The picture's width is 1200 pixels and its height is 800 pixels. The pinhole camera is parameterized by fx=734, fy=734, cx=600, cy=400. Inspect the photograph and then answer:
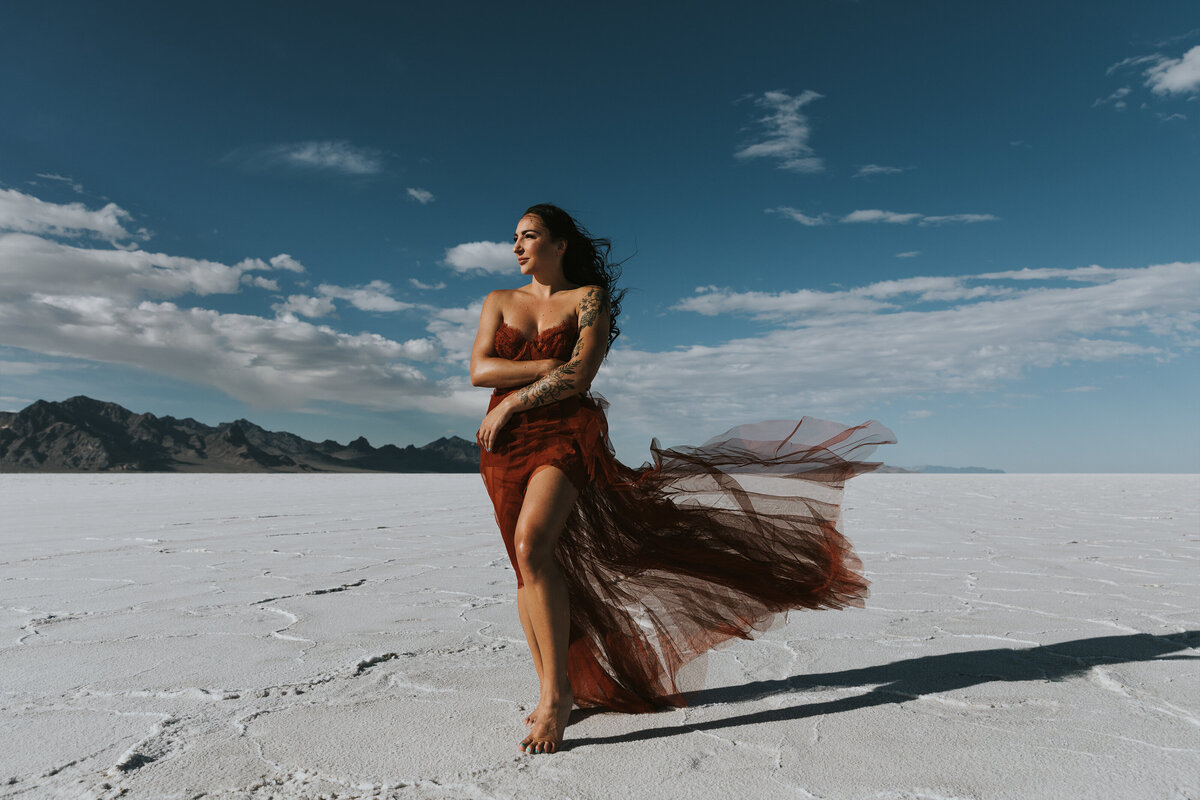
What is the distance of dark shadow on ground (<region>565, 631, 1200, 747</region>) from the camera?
2.24m

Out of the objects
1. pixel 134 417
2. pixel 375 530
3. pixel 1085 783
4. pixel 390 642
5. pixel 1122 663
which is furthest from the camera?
pixel 134 417

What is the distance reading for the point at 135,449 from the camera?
10538cm

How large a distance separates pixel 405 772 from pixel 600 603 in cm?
77

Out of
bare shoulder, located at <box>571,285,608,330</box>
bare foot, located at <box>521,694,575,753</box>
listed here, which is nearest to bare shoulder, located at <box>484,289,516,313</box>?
bare shoulder, located at <box>571,285,608,330</box>

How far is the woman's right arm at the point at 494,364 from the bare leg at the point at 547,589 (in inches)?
11.4

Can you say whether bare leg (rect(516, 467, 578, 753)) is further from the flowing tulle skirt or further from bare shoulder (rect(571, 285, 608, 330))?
bare shoulder (rect(571, 285, 608, 330))

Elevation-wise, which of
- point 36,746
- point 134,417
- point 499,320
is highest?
point 134,417

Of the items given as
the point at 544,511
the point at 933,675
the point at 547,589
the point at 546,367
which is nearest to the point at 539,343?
the point at 546,367

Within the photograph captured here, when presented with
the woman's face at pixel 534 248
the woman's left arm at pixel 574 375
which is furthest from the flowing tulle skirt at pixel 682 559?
the woman's face at pixel 534 248

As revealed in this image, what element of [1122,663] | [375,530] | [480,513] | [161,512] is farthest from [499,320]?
[161,512]

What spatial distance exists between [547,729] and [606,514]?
0.64m

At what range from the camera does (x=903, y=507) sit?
11.2 meters

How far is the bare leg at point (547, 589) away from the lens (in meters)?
1.99

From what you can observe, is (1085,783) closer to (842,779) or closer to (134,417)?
(842,779)
